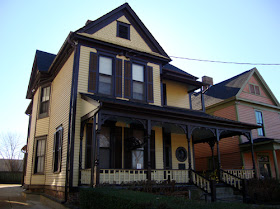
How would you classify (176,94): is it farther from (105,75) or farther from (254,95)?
(254,95)

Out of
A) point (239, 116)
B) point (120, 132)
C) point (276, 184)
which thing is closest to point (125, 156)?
point (120, 132)

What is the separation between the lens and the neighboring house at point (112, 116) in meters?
10.9

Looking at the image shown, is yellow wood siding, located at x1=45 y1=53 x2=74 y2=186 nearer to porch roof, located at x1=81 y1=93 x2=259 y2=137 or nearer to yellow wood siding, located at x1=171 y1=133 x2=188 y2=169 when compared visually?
porch roof, located at x1=81 y1=93 x2=259 y2=137

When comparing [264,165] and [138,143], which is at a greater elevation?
[138,143]

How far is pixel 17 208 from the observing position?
9523mm

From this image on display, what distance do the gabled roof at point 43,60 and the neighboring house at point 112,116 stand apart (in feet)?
0.47

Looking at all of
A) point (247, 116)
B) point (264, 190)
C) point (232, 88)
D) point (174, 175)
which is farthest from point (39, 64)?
point (247, 116)

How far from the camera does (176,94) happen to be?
1650cm

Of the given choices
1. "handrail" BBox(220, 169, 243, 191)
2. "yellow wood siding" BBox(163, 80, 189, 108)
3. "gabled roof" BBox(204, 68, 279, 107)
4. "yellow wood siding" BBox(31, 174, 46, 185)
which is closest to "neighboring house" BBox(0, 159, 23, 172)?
"yellow wood siding" BBox(31, 174, 46, 185)

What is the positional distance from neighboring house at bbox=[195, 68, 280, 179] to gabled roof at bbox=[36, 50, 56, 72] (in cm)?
1301

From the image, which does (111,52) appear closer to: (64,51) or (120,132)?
(64,51)

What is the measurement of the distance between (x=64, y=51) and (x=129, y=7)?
4.53 m

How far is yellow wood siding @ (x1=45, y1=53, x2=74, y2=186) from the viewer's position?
12.0 meters

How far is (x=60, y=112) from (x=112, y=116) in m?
4.13
